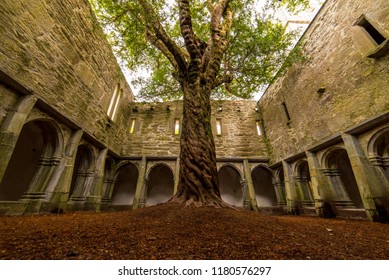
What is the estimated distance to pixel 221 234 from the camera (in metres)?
1.45

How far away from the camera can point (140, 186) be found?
6734 mm

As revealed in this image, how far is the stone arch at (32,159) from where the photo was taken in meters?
3.83

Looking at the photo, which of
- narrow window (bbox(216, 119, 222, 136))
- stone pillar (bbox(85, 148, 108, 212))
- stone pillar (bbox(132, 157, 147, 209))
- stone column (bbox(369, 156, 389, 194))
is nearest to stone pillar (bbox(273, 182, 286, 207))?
narrow window (bbox(216, 119, 222, 136))

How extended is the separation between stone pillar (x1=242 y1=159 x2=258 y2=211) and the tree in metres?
3.42

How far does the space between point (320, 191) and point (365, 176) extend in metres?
1.41

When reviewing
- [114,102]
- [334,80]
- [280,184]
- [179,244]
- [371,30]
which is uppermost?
[371,30]

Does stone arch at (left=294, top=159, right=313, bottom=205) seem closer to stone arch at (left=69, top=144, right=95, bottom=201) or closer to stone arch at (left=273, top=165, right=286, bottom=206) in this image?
stone arch at (left=273, top=165, right=286, bottom=206)

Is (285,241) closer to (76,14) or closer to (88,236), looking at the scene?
(88,236)

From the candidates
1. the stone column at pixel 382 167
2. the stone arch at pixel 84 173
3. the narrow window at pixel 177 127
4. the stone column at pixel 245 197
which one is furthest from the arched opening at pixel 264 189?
the stone arch at pixel 84 173

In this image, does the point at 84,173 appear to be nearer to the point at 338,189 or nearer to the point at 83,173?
the point at 83,173

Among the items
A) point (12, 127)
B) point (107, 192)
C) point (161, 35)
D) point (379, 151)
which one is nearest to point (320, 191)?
point (379, 151)

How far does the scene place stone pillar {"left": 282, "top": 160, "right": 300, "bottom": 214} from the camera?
5766 millimetres

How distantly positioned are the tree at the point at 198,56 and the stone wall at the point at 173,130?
141cm

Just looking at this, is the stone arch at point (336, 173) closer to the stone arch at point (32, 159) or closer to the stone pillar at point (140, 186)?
the stone pillar at point (140, 186)
